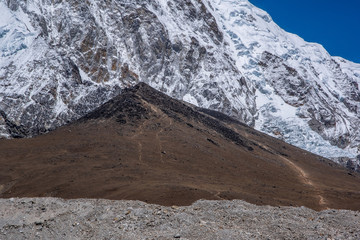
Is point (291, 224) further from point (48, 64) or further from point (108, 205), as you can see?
point (48, 64)

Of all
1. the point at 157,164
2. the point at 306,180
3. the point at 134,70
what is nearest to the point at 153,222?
the point at 157,164

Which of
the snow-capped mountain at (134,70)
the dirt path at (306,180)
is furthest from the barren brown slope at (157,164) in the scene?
the snow-capped mountain at (134,70)

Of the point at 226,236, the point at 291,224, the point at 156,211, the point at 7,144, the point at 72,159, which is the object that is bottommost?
the point at 7,144

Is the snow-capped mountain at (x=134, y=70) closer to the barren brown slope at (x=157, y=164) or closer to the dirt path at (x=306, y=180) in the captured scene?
the barren brown slope at (x=157, y=164)

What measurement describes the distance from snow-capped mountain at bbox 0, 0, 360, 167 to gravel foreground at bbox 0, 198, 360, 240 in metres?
87.1

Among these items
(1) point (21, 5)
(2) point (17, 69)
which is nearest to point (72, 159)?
(2) point (17, 69)

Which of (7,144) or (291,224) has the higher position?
(291,224)

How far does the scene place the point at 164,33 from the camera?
162 meters

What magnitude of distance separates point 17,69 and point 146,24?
192 ft

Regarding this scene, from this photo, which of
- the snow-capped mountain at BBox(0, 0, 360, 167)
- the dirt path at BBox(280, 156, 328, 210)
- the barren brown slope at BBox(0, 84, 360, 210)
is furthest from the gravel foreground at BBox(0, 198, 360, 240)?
the snow-capped mountain at BBox(0, 0, 360, 167)

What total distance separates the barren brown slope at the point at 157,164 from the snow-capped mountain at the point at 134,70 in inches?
1306

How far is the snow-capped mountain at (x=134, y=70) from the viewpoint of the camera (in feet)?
398

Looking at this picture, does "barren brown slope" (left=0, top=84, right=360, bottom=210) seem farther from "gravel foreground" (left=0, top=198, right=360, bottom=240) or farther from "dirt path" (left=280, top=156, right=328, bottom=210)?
"gravel foreground" (left=0, top=198, right=360, bottom=240)

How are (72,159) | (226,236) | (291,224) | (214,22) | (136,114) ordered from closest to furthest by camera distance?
(226,236), (291,224), (72,159), (136,114), (214,22)
